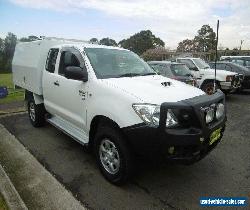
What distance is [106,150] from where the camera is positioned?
4168mm

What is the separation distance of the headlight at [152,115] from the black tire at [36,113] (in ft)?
12.4

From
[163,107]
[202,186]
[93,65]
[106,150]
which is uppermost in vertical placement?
[93,65]

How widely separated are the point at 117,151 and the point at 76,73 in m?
1.34

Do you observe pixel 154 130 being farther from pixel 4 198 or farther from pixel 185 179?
pixel 4 198

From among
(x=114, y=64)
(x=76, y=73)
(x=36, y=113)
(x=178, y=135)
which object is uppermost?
(x=114, y=64)

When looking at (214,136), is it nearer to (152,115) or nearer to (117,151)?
(152,115)

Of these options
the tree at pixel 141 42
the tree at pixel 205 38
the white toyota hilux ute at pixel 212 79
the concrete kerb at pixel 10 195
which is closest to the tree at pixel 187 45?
the tree at pixel 205 38

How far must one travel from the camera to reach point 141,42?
61.2m

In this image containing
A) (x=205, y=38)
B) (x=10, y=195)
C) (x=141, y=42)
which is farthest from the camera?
(x=141, y=42)

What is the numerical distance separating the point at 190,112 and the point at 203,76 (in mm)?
8880

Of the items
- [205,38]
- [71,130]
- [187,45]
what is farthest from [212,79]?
[187,45]

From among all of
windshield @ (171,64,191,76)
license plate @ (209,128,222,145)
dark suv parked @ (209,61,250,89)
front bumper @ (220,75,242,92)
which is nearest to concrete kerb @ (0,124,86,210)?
license plate @ (209,128,222,145)

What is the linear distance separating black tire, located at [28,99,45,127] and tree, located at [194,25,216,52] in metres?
47.3

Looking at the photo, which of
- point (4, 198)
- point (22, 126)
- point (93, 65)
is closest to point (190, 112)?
point (93, 65)
